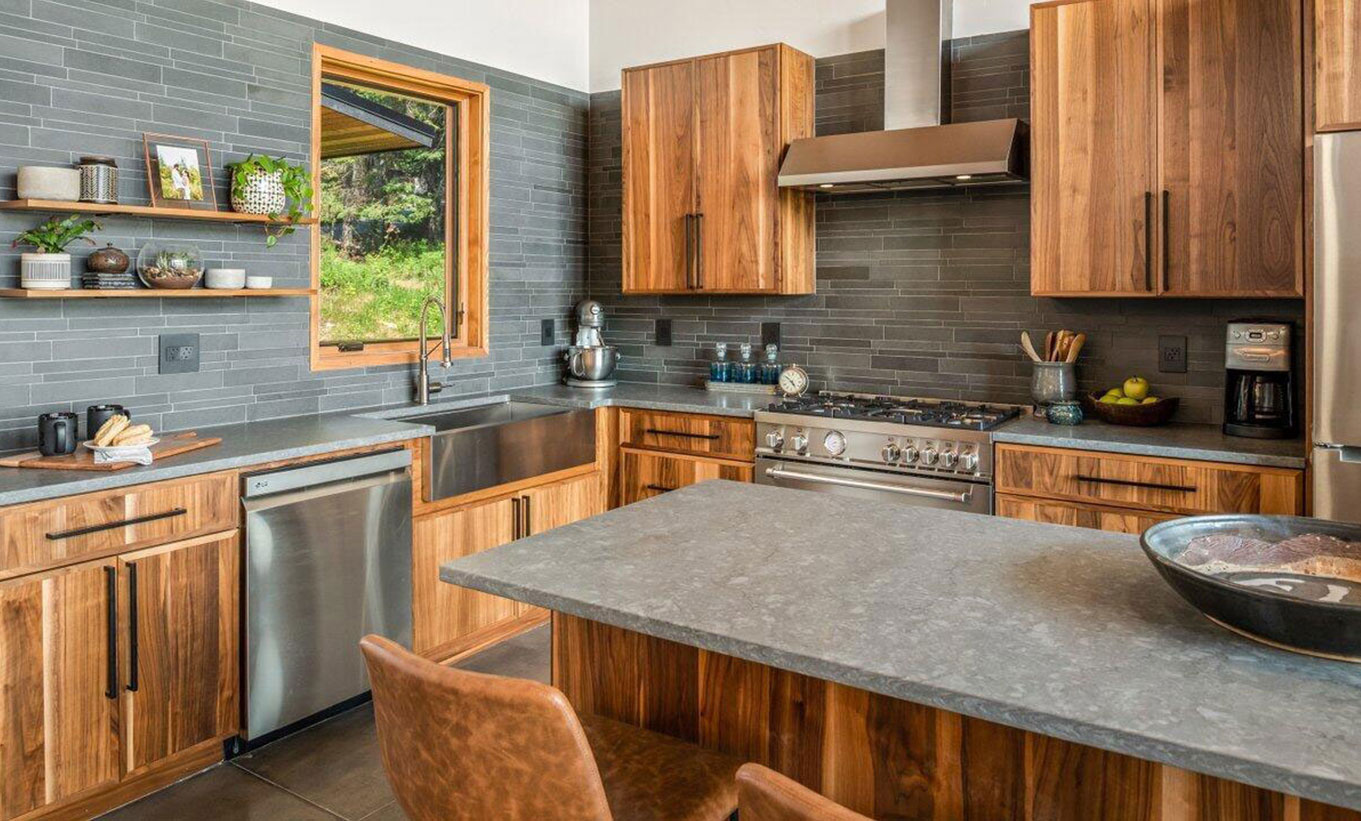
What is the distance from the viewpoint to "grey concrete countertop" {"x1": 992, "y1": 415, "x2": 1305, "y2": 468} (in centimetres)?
295

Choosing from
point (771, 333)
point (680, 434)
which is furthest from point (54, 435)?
point (771, 333)

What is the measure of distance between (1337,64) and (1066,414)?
4.34ft

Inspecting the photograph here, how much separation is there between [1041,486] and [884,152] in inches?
55.1

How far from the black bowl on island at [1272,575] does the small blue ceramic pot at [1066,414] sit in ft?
6.44

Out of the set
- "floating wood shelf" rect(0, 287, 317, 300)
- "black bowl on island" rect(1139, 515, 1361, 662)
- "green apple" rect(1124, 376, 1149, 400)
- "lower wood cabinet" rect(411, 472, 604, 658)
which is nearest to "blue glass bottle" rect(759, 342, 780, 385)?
"lower wood cabinet" rect(411, 472, 604, 658)

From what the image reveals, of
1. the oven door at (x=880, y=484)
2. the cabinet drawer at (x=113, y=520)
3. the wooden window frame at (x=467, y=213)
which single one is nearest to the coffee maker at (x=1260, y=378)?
the oven door at (x=880, y=484)

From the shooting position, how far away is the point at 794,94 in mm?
4141

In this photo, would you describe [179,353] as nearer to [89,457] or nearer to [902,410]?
[89,457]

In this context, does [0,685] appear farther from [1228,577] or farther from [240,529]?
[1228,577]

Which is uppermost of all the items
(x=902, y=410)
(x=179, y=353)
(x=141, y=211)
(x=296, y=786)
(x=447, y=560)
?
(x=141, y=211)

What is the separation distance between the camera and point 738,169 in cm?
419

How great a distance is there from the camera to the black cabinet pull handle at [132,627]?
2561mm

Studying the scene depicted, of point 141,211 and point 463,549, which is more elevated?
point 141,211

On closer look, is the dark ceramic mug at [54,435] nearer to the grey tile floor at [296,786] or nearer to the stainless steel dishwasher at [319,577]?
the stainless steel dishwasher at [319,577]
